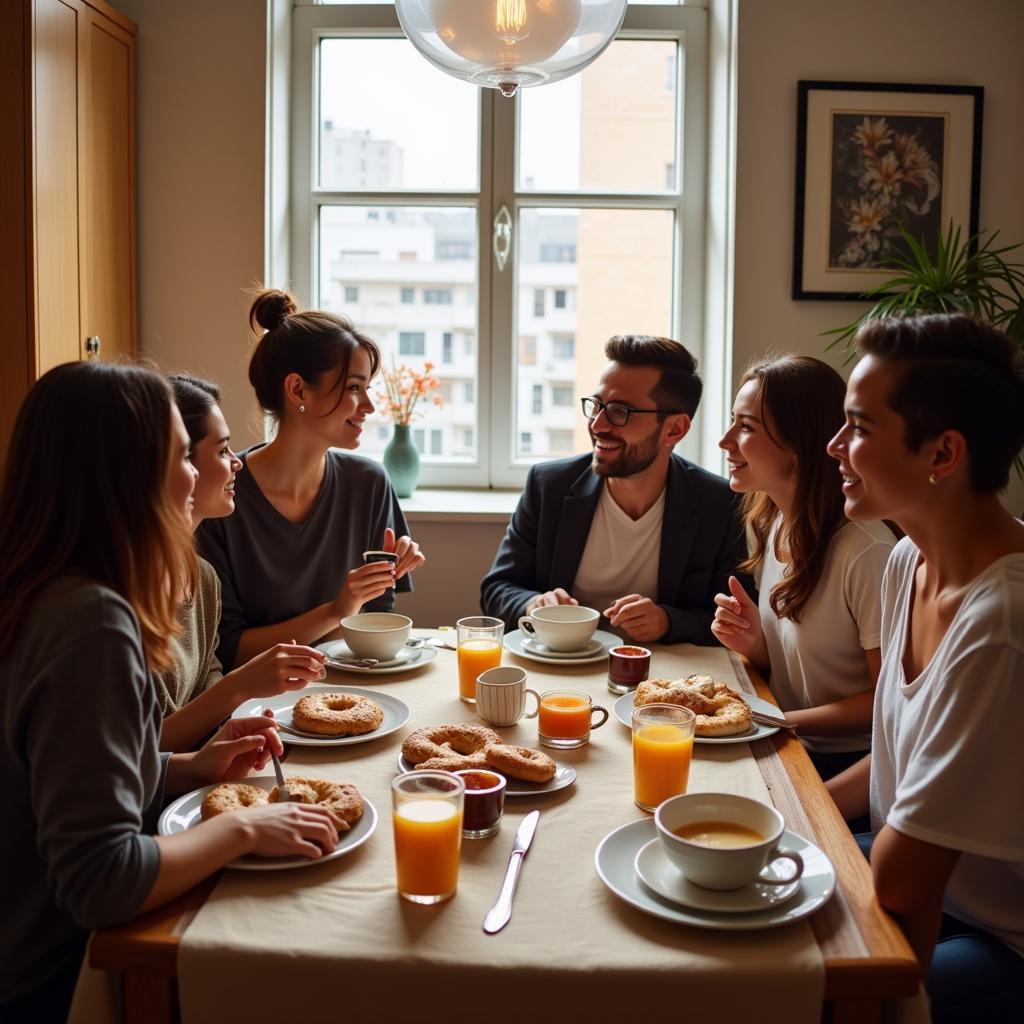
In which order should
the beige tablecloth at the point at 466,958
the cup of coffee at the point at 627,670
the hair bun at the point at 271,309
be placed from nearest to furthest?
the beige tablecloth at the point at 466,958 → the cup of coffee at the point at 627,670 → the hair bun at the point at 271,309

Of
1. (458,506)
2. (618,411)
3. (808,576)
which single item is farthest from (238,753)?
(458,506)

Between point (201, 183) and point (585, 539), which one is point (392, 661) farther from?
point (201, 183)

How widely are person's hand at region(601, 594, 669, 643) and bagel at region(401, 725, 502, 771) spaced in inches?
24.2

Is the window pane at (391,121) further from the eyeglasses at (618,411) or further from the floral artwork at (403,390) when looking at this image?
the eyeglasses at (618,411)

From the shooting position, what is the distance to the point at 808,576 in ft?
6.15

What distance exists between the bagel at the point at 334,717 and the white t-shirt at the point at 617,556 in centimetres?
95

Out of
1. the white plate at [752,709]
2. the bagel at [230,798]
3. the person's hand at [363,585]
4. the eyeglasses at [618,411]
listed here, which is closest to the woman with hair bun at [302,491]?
the person's hand at [363,585]

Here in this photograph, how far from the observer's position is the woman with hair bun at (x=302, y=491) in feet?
7.28

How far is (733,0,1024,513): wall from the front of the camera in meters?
3.08

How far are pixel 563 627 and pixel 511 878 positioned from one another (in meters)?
0.86

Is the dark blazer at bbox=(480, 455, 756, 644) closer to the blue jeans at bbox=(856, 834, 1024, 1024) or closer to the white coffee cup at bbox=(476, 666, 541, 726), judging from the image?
the white coffee cup at bbox=(476, 666, 541, 726)

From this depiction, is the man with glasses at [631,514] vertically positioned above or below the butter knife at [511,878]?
above

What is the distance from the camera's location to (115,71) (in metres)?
3.09

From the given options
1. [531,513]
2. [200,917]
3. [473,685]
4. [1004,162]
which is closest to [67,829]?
[200,917]
